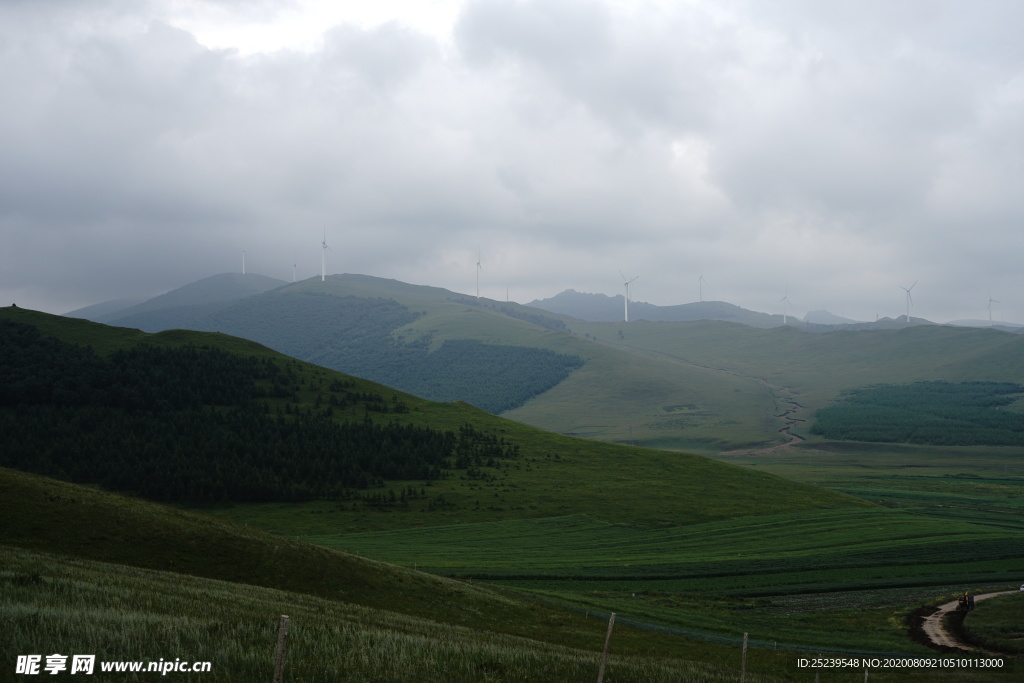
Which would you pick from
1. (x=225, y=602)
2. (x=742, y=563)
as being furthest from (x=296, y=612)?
(x=742, y=563)

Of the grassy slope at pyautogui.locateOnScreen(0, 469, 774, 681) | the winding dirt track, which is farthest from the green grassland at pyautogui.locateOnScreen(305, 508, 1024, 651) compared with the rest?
the grassy slope at pyautogui.locateOnScreen(0, 469, 774, 681)

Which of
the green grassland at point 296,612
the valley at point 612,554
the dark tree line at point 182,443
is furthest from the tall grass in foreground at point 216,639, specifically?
the dark tree line at point 182,443

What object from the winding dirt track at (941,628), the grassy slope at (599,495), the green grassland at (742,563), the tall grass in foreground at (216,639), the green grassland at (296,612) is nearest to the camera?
the tall grass in foreground at (216,639)

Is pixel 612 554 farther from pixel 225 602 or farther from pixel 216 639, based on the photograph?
pixel 216 639

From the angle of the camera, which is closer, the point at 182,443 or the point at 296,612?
the point at 296,612

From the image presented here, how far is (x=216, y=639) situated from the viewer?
20562mm

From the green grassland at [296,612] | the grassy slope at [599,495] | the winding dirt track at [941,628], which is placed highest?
the green grassland at [296,612]

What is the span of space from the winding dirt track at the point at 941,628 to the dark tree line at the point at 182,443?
116m

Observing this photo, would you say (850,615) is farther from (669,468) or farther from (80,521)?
(669,468)

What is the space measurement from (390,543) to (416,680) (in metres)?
101

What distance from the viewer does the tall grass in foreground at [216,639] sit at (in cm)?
1828

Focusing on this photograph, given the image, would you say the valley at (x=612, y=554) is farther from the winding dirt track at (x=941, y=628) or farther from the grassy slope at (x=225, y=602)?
the winding dirt track at (x=941, y=628)

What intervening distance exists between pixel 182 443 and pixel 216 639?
529 ft

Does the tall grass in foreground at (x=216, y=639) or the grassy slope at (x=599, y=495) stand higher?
the tall grass in foreground at (x=216, y=639)
